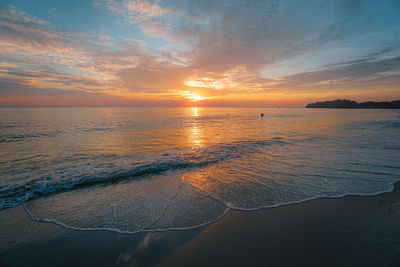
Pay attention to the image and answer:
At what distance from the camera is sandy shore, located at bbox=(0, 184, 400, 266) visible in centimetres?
288

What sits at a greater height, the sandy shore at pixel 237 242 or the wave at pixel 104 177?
the sandy shore at pixel 237 242

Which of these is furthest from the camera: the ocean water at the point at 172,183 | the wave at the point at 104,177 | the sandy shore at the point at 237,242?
the wave at the point at 104,177

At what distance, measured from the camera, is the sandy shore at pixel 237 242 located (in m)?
2.88

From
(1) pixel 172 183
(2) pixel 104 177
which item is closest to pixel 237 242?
(1) pixel 172 183

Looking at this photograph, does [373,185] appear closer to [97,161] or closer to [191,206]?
[191,206]

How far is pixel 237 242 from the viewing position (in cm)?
326

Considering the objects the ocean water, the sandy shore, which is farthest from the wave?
the sandy shore

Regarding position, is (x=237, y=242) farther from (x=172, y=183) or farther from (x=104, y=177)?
(x=104, y=177)

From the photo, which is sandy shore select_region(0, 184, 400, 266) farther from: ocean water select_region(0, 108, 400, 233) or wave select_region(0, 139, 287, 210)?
wave select_region(0, 139, 287, 210)

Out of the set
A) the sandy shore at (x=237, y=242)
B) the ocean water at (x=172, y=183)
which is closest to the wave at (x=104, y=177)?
the ocean water at (x=172, y=183)

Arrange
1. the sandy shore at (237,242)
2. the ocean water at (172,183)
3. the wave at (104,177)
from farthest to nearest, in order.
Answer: the wave at (104,177), the ocean water at (172,183), the sandy shore at (237,242)

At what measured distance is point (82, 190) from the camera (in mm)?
5914

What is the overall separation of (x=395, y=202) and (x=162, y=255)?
20.7 ft

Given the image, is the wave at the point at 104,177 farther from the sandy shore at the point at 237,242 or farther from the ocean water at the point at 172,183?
the sandy shore at the point at 237,242
